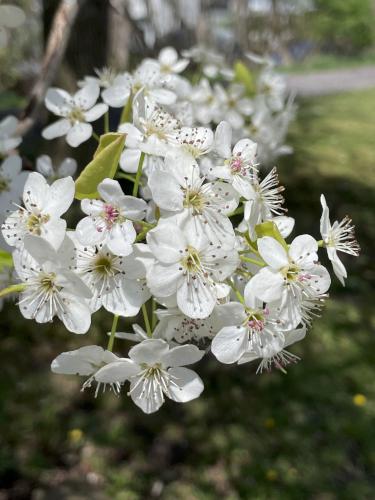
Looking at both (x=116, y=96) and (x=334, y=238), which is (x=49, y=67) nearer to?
(x=116, y=96)

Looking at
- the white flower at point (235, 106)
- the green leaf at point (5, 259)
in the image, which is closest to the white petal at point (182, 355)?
the green leaf at point (5, 259)

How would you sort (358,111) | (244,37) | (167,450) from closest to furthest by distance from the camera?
1. (167,450)
2. (358,111)
3. (244,37)

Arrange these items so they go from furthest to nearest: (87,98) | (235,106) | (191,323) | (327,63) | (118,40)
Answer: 1. (327,63)
2. (118,40)
3. (235,106)
4. (87,98)
5. (191,323)

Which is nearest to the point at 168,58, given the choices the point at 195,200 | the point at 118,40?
the point at 195,200

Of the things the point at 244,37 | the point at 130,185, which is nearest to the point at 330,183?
the point at 130,185

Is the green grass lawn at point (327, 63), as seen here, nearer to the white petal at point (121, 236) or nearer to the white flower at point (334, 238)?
the white flower at point (334, 238)

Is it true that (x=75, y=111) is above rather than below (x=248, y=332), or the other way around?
above

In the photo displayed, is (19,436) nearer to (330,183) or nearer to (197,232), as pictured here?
(197,232)
